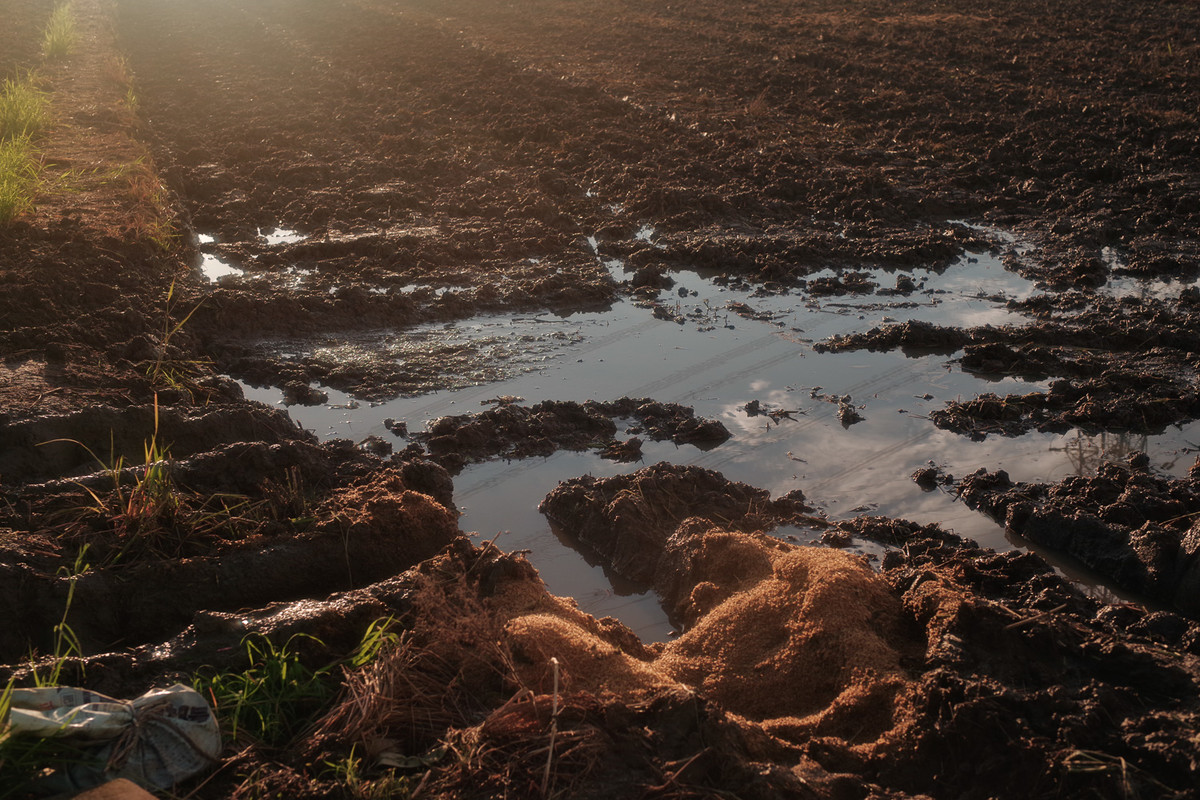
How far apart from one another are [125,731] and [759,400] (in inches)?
157

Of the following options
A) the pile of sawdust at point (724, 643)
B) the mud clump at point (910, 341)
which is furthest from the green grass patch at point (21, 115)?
the pile of sawdust at point (724, 643)

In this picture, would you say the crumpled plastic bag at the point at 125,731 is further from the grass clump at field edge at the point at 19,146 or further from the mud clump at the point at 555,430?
the grass clump at field edge at the point at 19,146

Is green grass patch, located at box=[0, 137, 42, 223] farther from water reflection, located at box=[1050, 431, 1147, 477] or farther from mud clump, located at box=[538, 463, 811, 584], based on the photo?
water reflection, located at box=[1050, 431, 1147, 477]

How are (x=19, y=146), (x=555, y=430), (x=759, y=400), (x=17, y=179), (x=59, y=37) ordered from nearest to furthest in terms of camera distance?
1. (x=555, y=430)
2. (x=759, y=400)
3. (x=17, y=179)
4. (x=19, y=146)
5. (x=59, y=37)

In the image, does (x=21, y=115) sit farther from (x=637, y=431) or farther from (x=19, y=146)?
(x=637, y=431)

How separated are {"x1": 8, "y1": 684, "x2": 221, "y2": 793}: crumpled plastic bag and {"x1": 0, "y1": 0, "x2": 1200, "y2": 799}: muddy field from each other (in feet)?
0.27

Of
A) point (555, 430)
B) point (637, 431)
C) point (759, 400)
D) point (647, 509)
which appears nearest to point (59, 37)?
point (555, 430)

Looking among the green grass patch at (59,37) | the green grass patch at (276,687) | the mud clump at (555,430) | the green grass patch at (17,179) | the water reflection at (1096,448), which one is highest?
the green grass patch at (59,37)

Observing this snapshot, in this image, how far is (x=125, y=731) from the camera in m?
2.68

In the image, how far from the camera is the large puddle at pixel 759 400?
4781mm

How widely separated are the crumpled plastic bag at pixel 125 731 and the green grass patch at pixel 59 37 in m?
15.9

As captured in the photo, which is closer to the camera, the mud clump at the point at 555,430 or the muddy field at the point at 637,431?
the muddy field at the point at 637,431

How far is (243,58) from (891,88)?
10779 millimetres

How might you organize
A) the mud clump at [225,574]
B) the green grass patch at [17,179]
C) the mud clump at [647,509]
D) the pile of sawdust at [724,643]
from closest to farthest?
1. the pile of sawdust at [724,643]
2. the mud clump at [225,574]
3. the mud clump at [647,509]
4. the green grass patch at [17,179]
